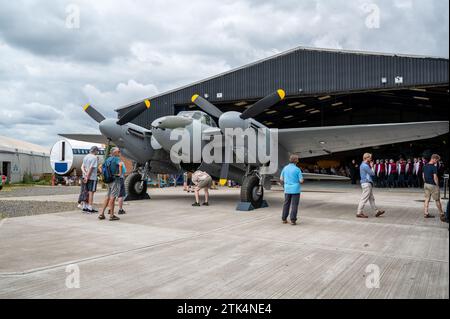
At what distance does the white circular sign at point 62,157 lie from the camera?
2616cm

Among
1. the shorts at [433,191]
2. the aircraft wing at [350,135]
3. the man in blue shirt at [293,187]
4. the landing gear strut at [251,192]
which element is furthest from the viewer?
the landing gear strut at [251,192]

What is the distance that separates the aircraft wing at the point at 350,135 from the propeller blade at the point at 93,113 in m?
6.99

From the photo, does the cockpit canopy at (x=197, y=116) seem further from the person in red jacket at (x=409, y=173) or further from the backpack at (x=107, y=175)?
the person in red jacket at (x=409, y=173)

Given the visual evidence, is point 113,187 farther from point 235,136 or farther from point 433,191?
point 433,191

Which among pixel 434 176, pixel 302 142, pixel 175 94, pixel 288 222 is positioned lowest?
pixel 288 222

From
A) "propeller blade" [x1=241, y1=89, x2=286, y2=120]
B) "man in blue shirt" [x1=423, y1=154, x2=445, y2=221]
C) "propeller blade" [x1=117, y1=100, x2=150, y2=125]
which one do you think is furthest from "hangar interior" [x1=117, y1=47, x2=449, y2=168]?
"propeller blade" [x1=241, y1=89, x2=286, y2=120]

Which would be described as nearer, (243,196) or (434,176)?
(434,176)

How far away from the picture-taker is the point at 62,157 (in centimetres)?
2620

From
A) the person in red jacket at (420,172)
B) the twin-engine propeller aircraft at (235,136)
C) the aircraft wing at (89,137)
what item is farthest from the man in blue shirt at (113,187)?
the person in red jacket at (420,172)

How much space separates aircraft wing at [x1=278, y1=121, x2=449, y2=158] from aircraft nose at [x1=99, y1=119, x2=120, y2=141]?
228 inches

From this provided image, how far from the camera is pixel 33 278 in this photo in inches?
153
